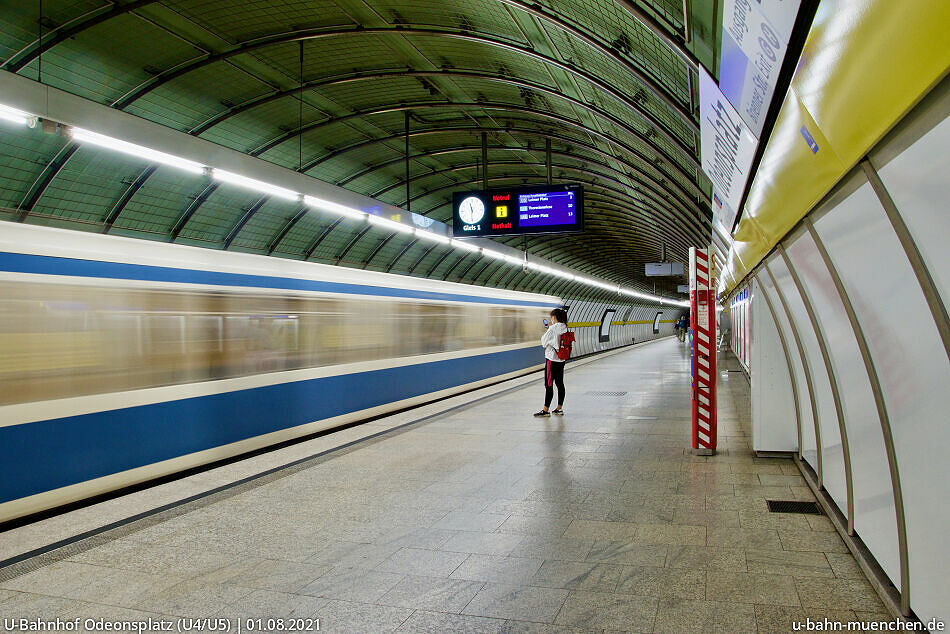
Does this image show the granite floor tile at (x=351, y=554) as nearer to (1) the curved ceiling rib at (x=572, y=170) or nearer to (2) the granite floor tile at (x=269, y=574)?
(2) the granite floor tile at (x=269, y=574)

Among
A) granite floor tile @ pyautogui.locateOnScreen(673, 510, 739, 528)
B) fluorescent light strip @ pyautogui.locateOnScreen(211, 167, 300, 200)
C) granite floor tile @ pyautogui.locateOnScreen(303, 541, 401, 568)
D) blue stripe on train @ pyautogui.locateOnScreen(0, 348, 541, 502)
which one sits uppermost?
fluorescent light strip @ pyautogui.locateOnScreen(211, 167, 300, 200)

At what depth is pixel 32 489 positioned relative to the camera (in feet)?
16.7

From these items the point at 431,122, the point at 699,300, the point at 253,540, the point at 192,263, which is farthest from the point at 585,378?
the point at 253,540

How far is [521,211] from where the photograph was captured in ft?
41.1

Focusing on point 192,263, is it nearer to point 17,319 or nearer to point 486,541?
point 17,319

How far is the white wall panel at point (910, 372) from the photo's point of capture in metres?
2.71

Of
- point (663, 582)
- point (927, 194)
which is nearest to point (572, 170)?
point (663, 582)

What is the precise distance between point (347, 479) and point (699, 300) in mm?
4792

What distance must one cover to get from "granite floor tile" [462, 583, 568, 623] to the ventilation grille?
2530 millimetres

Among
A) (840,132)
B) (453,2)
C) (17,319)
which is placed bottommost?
(17,319)

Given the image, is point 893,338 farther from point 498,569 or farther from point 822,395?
point 498,569

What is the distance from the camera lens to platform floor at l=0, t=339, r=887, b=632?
3.50 m

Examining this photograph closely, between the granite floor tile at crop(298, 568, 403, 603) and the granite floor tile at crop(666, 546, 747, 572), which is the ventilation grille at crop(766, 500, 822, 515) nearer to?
the granite floor tile at crop(666, 546, 747, 572)

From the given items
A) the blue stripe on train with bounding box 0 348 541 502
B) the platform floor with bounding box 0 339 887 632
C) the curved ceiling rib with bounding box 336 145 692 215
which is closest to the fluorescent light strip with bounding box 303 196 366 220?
the blue stripe on train with bounding box 0 348 541 502
